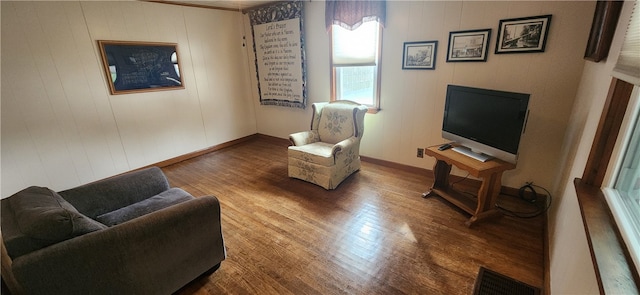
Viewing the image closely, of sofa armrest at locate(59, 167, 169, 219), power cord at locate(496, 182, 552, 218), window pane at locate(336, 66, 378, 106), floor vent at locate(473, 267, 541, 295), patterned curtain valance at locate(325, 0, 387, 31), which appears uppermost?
patterned curtain valance at locate(325, 0, 387, 31)

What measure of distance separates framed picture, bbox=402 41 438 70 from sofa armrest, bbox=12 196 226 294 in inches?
98.7

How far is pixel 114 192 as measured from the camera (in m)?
1.94

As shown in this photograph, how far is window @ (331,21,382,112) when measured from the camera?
10.4ft

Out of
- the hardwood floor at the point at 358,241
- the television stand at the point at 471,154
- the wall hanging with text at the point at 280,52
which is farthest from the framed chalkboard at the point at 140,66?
the television stand at the point at 471,154

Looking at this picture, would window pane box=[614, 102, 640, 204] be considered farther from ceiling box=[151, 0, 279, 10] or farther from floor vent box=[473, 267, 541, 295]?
ceiling box=[151, 0, 279, 10]

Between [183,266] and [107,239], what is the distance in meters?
0.47

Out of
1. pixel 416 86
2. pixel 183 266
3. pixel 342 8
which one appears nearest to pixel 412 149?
pixel 416 86

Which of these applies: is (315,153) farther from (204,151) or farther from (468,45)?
(204,151)

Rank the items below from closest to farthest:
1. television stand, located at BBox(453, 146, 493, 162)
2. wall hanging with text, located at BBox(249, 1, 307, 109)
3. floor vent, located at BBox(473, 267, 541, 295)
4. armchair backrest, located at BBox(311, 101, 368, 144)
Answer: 1. floor vent, located at BBox(473, 267, 541, 295)
2. television stand, located at BBox(453, 146, 493, 162)
3. armchair backrest, located at BBox(311, 101, 368, 144)
4. wall hanging with text, located at BBox(249, 1, 307, 109)

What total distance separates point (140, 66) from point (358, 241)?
3459 millimetres

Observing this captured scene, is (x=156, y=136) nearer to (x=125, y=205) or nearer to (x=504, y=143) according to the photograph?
(x=125, y=205)

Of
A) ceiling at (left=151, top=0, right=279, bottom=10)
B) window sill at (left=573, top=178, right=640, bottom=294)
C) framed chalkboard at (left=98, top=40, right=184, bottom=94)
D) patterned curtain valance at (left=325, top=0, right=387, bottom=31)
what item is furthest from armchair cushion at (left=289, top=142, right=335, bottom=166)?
ceiling at (left=151, top=0, right=279, bottom=10)

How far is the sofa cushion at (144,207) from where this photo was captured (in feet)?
5.81

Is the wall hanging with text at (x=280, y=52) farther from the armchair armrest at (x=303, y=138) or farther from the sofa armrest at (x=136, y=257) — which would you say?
the sofa armrest at (x=136, y=257)
